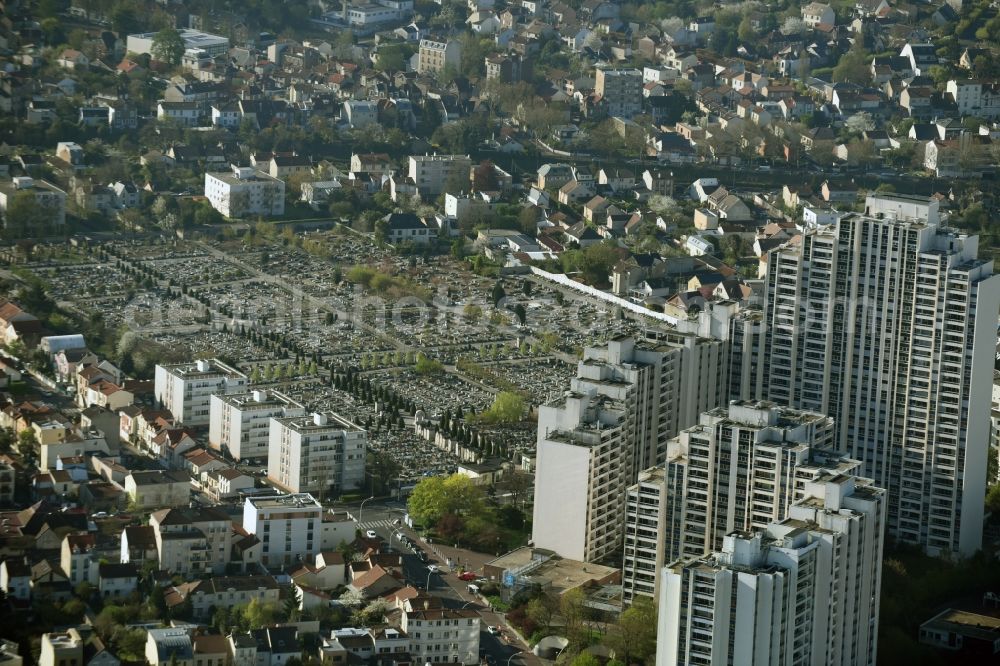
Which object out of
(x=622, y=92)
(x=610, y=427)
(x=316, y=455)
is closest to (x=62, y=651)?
(x=316, y=455)

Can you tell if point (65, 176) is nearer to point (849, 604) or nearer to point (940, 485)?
point (940, 485)

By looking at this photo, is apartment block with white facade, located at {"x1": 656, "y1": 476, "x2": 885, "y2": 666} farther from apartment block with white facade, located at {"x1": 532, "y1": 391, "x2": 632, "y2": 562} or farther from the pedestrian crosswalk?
the pedestrian crosswalk

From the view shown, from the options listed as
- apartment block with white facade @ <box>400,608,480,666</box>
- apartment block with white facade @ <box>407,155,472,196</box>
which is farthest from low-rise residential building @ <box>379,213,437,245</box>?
apartment block with white facade @ <box>400,608,480,666</box>

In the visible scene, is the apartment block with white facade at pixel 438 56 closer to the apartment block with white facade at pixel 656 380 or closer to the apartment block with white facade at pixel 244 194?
the apartment block with white facade at pixel 244 194

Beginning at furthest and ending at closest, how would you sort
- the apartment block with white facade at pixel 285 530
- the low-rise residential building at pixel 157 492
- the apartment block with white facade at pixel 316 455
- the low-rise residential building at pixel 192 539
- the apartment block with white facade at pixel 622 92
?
the apartment block with white facade at pixel 622 92 < the apartment block with white facade at pixel 316 455 < the low-rise residential building at pixel 157 492 < the apartment block with white facade at pixel 285 530 < the low-rise residential building at pixel 192 539

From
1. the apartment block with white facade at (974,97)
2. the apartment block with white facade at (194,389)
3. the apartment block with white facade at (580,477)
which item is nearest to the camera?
the apartment block with white facade at (580,477)

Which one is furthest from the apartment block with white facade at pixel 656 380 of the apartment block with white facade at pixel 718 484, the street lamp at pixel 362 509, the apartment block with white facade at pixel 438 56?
the apartment block with white facade at pixel 438 56

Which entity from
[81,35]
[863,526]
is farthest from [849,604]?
[81,35]
